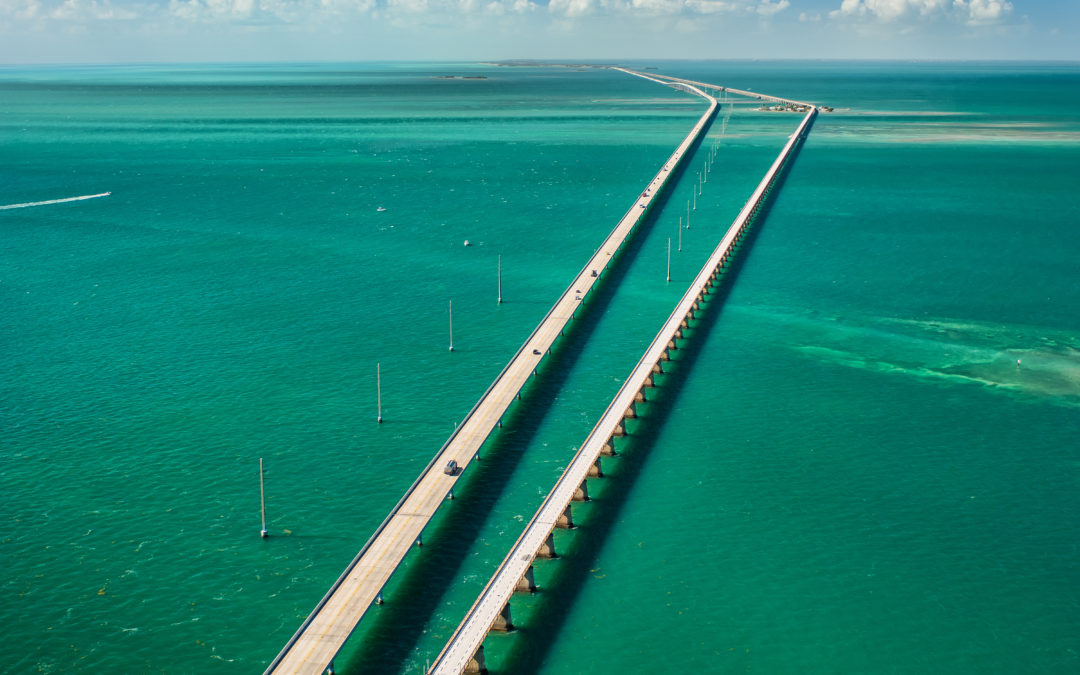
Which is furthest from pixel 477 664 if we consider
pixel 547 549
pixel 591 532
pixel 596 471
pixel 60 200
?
pixel 60 200

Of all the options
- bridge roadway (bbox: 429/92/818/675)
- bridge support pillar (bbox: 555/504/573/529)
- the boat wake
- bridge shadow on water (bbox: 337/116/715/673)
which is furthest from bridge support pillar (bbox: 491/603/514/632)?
the boat wake

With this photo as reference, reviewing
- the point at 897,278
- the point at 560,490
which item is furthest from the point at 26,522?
the point at 897,278

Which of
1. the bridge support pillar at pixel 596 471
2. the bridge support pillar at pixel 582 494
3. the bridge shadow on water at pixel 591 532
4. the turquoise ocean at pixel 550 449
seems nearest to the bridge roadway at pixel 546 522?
the bridge support pillar at pixel 582 494

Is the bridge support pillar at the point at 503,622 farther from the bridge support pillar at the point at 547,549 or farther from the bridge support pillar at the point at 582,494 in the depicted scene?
the bridge support pillar at the point at 582,494

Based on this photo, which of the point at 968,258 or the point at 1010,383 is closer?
the point at 1010,383

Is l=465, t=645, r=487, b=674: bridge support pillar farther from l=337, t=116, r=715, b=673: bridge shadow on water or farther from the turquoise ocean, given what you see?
l=337, t=116, r=715, b=673: bridge shadow on water

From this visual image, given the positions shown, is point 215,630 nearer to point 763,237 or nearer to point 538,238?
point 538,238

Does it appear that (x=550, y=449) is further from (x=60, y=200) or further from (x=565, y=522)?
(x=60, y=200)
